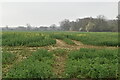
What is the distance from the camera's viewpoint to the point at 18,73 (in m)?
6.01

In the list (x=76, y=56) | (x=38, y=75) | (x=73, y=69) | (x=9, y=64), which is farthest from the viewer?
(x=76, y=56)

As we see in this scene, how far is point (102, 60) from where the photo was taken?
7.33 m

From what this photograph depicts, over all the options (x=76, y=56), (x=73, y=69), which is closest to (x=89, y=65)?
(x=73, y=69)

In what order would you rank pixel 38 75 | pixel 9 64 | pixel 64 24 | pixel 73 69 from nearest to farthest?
pixel 38 75
pixel 73 69
pixel 9 64
pixel 64 24

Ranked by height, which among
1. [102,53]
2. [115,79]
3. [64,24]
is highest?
[64,24]

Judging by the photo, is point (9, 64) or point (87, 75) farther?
point (9, 64)

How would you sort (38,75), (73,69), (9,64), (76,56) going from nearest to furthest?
(38,75) → (73,69) → (9,64) → (76,56)

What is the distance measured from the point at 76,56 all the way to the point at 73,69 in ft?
5.90

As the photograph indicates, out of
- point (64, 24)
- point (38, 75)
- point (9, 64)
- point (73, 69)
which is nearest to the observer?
point (38, 75)

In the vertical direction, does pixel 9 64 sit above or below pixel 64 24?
below

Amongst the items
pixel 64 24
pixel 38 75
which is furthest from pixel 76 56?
pixel 64 24

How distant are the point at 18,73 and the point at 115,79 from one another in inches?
120

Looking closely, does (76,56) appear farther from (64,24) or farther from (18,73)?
(64,24)

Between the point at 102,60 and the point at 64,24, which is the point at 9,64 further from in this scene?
the point at 64,24
